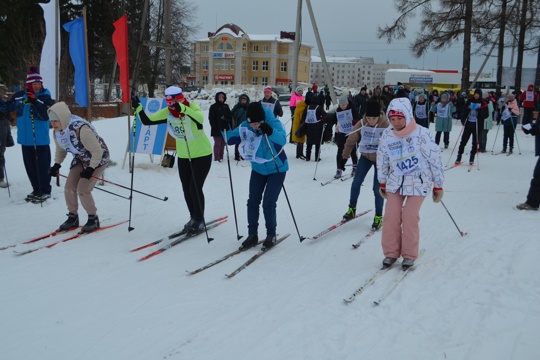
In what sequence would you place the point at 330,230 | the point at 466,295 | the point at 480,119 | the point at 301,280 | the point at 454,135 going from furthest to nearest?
the point at 454,135
the point at 480,119
the point at 330,230
the point at 301,280
the point at 466,295

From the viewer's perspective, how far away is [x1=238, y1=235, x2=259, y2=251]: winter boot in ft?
18.2

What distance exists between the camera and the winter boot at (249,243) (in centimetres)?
554

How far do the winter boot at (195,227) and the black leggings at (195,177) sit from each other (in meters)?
0.10

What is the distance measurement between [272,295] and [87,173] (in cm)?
298

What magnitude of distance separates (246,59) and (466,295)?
78.4 m

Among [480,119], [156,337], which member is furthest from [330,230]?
[480,119]

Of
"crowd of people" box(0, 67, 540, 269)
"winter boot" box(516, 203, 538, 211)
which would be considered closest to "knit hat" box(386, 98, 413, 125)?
"crowd of people" box(0, 67, 540, 269)

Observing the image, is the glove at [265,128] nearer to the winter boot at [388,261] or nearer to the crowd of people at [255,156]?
the crowd of people at [255,156]

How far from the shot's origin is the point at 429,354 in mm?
3184

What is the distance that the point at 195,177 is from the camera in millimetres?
6004

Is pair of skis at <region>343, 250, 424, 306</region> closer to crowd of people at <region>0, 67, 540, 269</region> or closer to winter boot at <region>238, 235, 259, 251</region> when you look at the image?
crowd of people at <region>0, 67, 540, 269</region>

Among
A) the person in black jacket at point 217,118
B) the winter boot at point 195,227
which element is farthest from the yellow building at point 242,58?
the winter boot at point 195,227

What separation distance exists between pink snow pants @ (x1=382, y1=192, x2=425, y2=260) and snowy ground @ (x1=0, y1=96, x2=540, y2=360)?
25 cm

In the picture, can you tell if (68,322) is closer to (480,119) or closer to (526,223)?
(526,223)
